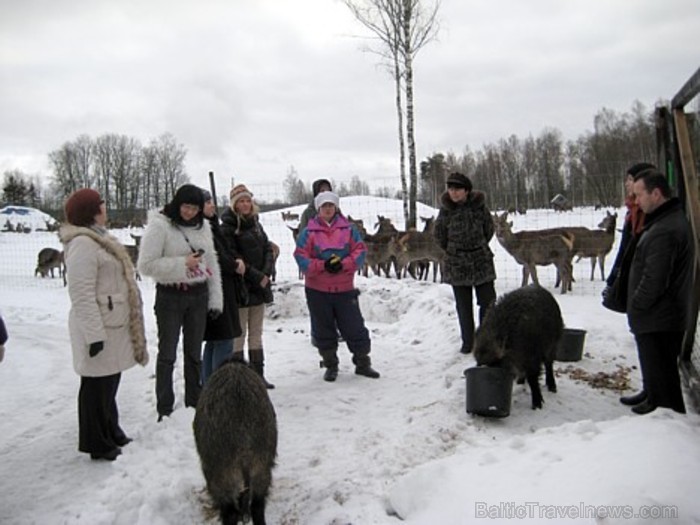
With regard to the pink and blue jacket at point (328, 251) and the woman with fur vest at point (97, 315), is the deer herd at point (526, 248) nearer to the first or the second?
the pink and blue jacket at point (328, 251)

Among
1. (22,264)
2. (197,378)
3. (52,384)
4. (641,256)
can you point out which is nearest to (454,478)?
(641,256)

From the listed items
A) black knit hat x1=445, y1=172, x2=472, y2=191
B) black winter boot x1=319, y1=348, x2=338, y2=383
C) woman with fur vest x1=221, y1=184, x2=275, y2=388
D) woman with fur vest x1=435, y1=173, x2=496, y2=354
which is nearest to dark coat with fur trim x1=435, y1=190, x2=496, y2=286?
woman with fur vest x1=435, y1=173, x2=496, y2=354

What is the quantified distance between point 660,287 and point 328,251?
3.10 metres

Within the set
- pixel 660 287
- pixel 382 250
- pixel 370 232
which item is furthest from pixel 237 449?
pixel 370 232

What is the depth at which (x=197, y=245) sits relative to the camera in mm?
4672

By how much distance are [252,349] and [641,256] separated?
372 cm

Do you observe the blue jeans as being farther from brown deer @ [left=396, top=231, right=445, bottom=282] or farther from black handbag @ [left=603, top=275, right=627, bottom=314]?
brown deer @ [left=396, top=231, right=445, bottom=282]

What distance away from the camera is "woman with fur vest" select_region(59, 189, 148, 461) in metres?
3.89

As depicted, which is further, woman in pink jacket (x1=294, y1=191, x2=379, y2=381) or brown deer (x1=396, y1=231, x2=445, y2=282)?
brown deer (x1=396, y1=231, x2=445, y2=282)

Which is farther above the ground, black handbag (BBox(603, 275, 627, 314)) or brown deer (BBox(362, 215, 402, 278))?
brown deer (BBox(362, 215, 402, 278))

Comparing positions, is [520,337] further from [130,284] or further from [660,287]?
[130,284]

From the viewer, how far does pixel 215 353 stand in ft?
16.6
